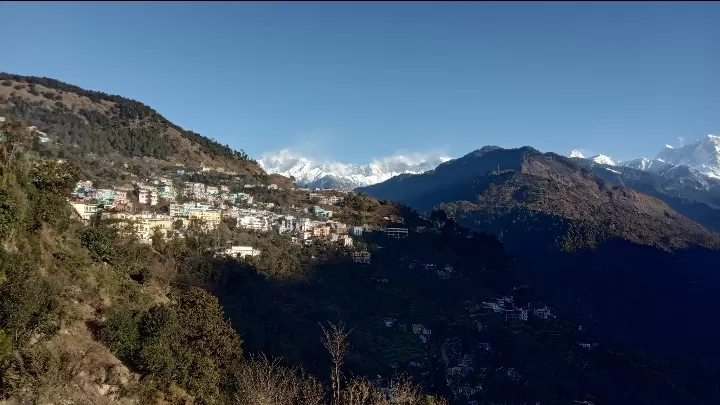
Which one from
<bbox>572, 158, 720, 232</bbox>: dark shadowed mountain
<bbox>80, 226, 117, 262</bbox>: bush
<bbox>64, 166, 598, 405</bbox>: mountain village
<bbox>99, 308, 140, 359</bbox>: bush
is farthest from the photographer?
<bbox>572, 158, 720, 232</bbox>: dark shadowed mountain

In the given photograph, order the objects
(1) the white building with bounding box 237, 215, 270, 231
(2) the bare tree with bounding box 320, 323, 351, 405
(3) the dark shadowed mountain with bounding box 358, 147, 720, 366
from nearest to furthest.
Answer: (2) the bare tree with bounding box 320, 323, 351, 405
(1) the white building with bounding box 237, 215, 270, 231
(3) the dark shadowed mountain with bounding box 358, 147, 720, 366

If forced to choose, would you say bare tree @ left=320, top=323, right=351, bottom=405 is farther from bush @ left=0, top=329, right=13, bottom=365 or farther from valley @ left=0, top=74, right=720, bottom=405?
bush @ left=0, top=329, right=13, bottom=365

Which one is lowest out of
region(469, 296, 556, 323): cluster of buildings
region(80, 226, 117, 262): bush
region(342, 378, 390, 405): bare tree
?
region(469, 296, 556, 323): cluster of buildings

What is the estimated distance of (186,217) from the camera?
38656mm

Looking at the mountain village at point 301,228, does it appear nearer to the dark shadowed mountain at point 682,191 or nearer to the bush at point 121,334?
the bush at point 121,334

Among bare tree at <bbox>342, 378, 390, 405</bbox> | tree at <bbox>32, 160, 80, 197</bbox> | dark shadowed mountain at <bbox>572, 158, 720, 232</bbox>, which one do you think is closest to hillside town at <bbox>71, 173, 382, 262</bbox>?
tree at <bbox>32, 160, 80, 197</bbox>

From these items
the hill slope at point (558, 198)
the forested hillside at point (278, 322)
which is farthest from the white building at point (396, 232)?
the hill slope at point (558, 198)

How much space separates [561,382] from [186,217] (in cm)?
3024

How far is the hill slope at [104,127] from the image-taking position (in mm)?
51625

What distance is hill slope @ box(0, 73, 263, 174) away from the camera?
5162cm

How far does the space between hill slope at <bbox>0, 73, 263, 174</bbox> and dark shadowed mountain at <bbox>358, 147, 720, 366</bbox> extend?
44.2 meters

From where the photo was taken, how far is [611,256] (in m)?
72.6

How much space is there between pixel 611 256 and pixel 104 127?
69029 mm

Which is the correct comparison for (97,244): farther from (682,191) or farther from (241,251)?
(682,191)
